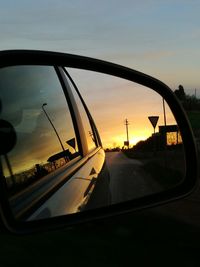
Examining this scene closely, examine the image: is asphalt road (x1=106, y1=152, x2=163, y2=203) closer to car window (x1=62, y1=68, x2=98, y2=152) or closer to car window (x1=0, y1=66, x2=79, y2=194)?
car window (x1=0, y1=66, x2=79, y2=194)

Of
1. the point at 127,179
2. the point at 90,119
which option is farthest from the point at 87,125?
the point at 127,179

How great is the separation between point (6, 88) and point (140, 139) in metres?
0.97

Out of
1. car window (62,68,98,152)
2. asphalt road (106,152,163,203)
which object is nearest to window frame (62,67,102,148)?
car window (62,68,98,152)

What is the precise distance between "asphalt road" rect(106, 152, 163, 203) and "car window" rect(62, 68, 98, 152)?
0.38m

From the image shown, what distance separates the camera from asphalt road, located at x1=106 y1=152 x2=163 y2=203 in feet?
9.78

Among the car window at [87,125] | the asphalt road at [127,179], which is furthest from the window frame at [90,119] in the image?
the asphalt road at [127,179]

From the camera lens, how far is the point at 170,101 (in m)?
3.61

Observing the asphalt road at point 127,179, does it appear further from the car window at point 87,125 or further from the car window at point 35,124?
the car window at point 87,125

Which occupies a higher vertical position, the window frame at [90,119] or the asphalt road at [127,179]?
the window frame at [90,119]

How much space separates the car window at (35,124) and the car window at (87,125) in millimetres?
102

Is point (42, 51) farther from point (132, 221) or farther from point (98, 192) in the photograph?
point (132, 221)

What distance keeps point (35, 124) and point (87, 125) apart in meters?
0.86

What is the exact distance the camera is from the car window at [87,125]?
372 centimetres

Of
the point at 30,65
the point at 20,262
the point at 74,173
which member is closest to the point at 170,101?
the point at 74,173
